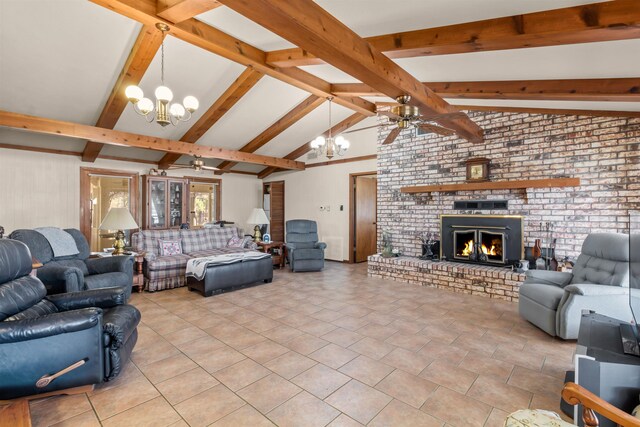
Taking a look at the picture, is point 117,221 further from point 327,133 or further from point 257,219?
point 327,133

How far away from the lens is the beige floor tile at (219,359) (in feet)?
8.41

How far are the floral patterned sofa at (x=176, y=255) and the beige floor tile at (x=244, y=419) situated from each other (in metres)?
3.61

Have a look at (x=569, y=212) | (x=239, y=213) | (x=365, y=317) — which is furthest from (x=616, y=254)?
(x=239, y=213)

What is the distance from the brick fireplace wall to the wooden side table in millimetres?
2556

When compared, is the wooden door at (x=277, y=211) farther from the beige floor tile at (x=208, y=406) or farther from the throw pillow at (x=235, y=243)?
the beige floor tile at (x=208, y=406)

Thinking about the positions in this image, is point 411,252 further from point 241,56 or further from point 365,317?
point 241,56

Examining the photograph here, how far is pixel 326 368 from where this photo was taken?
2.53m

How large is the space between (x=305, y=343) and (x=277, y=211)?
646cm

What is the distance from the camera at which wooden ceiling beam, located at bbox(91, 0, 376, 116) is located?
296 cm

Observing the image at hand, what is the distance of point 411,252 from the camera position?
20.0 feet

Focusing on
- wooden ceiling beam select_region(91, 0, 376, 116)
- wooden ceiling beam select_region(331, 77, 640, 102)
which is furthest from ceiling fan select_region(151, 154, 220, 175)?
wooden ceiling beam select_region(331, 77, 640, 102)

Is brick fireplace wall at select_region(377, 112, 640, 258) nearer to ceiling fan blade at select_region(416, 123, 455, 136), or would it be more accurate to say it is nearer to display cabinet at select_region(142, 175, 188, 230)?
ceiling fan blade at select_region(416, 123, 455, 136)

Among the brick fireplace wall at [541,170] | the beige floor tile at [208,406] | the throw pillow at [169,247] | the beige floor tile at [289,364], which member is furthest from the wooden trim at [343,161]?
the beige floor tile at [208,406]

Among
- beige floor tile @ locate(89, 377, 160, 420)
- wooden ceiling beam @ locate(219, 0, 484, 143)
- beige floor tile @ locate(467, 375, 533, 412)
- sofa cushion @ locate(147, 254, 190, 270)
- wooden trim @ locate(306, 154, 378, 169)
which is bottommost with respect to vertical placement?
beige floor tile @ locate(467, 375, 533, 412)
